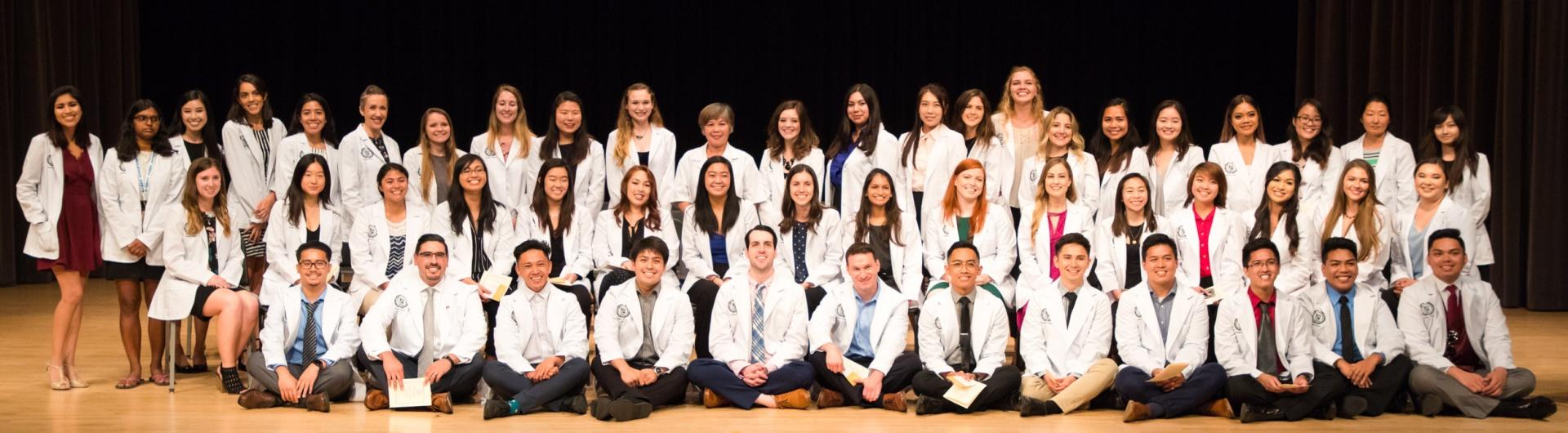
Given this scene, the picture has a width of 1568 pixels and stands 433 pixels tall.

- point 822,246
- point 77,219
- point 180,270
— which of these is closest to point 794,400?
point 822,246

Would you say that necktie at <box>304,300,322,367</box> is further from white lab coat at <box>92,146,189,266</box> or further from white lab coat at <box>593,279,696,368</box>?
white lab coat at <box>593,279,696,368</box>

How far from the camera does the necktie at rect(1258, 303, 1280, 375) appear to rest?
484cm

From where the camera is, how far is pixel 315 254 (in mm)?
4977

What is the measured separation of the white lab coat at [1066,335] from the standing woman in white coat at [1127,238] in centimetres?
35

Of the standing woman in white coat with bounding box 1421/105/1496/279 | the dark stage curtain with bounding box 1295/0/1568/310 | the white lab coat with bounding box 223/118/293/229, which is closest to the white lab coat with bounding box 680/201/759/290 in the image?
the white lab coat with bounding box 223/118/293/229

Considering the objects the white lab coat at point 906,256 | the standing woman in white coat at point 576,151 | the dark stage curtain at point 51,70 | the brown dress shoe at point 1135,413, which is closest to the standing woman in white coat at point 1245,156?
the white lab coat at point 906,256

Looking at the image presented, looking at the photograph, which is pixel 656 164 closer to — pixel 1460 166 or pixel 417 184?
pixel 417 184

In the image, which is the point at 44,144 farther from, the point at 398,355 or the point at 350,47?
the point at 350,47

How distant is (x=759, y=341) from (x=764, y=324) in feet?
0.21

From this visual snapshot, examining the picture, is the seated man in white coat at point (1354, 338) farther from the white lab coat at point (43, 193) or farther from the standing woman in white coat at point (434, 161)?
the white lab coat at point (43, 193)

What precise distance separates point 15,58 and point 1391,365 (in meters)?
7.94

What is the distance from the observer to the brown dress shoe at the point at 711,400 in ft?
16.0

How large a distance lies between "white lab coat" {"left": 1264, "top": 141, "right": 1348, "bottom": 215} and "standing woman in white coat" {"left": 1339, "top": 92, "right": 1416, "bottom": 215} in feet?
0.21

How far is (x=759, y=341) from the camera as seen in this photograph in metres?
5.11
